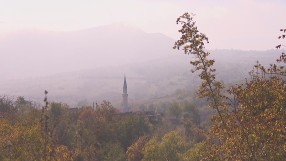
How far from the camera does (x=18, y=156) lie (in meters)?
35.0

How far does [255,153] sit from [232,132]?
5.03 ft

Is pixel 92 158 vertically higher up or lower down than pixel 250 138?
lower down

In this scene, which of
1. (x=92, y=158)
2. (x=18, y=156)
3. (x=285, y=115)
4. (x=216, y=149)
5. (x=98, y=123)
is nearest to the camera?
(x=285, y=115)

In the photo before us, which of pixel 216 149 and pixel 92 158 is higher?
pixel 216 149

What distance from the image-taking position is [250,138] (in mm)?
19188

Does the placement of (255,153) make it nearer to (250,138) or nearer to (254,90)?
(250,138)

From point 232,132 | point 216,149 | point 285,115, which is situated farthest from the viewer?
point 216,149

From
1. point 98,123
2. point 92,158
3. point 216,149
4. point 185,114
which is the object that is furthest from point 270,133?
point 185,114

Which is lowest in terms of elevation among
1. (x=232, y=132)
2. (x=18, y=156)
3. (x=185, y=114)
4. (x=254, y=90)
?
(x=185, y=114)

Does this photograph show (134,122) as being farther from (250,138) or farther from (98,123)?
(250,138)

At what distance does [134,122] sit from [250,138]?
234 ft

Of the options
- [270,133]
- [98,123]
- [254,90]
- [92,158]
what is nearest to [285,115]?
[270,133]

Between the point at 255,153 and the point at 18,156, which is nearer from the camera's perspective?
the point at 255,153

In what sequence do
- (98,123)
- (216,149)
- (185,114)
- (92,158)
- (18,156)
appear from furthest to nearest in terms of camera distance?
(185,114) → (98,123) → (92,158) → (18,156) → (216,149)
